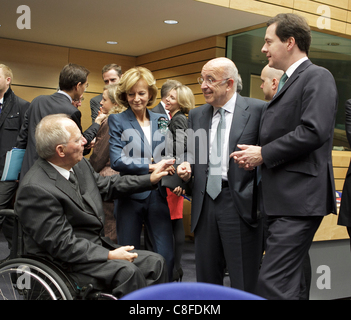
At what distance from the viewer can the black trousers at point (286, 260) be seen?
1.85 metres

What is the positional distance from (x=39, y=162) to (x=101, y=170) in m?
1.31

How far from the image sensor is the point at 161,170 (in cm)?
246

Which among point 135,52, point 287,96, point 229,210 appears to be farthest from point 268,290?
point 135,52

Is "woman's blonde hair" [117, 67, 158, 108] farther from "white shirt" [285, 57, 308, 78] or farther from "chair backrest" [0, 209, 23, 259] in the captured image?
"chair backrest" [0, 209, 23, 259]

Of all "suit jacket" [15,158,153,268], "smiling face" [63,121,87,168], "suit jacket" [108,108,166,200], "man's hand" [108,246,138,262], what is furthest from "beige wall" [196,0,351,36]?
"man's hand" [108,246,138,262]

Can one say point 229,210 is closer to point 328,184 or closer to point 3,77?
point 328,184

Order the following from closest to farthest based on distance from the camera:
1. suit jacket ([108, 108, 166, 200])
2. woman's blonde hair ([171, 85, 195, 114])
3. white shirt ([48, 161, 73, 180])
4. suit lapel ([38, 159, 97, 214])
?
suit lapel ([38, 159, 97, 214]) → white shirt ([48, 161, 73, 180]) → suit jacket ([108, 108, 166, 200]) → woman's blonde hair ([171, 85, 195, 114])

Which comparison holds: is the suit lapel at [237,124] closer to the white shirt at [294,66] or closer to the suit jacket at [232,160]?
the suit jacket at [232,160]

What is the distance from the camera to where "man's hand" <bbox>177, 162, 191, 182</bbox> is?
7.72 ft

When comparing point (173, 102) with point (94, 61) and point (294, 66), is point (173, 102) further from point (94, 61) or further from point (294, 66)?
point (94, 61)

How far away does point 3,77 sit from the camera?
3.81 m

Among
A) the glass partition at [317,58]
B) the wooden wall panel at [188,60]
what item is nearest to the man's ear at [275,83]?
the glass partition at [317,58]

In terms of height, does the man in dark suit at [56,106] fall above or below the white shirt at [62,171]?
above

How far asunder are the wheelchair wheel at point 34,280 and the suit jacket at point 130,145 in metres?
0.93
